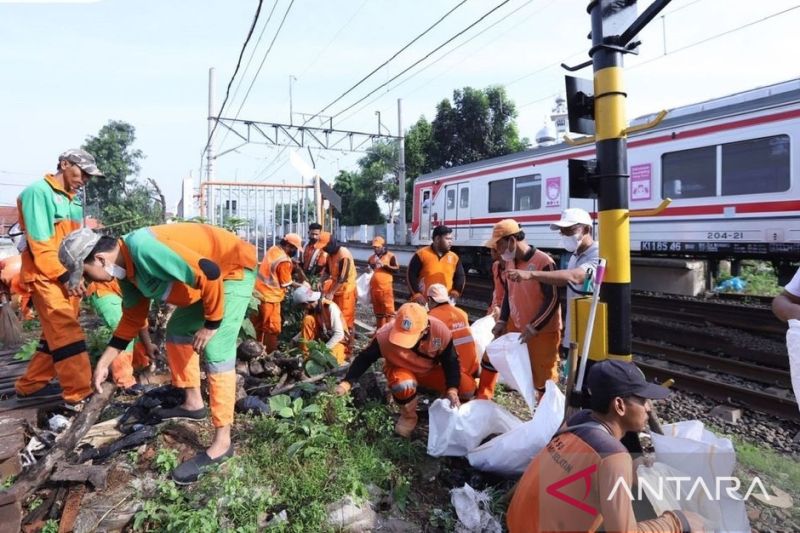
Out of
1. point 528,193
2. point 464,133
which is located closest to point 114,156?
point 464,133

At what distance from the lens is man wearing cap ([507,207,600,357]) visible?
136 inches

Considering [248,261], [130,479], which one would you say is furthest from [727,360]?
[130,479]

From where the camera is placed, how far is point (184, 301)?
10.0 ft

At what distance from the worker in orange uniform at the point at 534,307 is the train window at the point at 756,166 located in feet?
20.9

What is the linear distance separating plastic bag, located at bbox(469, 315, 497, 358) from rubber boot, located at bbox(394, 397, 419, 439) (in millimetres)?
938

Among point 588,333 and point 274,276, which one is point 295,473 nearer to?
point 588,333

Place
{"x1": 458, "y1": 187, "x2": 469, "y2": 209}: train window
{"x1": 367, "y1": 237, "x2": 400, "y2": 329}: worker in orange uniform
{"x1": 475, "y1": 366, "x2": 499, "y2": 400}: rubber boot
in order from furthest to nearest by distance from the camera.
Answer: {"x1": 458, "y1": 187, "x2": 469, "y2": 209}: train window, {"x1": 367, "y1": 237, "x2": 400, "y2": 329}: worker in orange uniform, {"x1": 475, "y1": 366, "x2": 499, "y2": 400}: rubber boot

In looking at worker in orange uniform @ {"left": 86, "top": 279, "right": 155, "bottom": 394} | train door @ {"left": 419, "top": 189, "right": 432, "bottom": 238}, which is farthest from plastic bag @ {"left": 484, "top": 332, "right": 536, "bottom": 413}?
train door @ {"left": 419, "top": 189, "right": 432, "bottom": 238}

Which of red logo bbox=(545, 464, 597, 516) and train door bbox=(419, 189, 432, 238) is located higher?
train door bbox=(419, 189, 432, 238)

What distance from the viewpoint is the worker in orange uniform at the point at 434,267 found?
233 inches

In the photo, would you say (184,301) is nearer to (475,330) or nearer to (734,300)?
(475,330)

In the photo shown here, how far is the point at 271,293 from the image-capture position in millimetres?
5684

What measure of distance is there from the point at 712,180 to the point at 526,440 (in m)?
8.06

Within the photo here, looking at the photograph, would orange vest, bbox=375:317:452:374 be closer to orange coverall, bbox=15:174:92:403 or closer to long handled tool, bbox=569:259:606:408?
long handled tool, bbox=569:259:606:408
